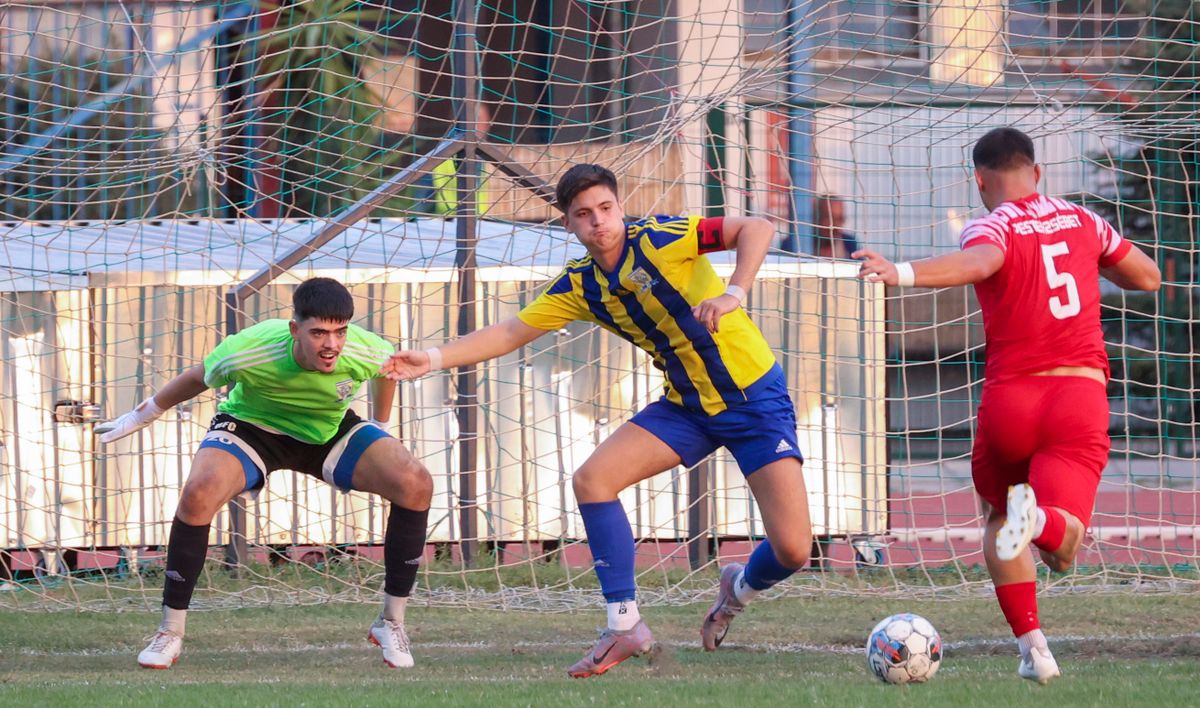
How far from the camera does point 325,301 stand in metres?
5.43

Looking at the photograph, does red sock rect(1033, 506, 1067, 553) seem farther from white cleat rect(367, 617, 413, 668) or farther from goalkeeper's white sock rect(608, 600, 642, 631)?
white cleat rect(367, 617, 413, 668)

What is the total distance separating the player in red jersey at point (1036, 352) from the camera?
4523 millimetres

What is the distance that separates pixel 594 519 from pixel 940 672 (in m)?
1.36

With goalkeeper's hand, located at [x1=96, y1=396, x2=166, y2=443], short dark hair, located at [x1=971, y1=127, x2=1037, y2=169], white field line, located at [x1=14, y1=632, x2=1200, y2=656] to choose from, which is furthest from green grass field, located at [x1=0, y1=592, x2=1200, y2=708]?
short dark hair, located at [x1=971, y1=127, x2=1037, y2=169]

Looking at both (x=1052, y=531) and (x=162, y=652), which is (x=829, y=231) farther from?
(x=1052, y=531)

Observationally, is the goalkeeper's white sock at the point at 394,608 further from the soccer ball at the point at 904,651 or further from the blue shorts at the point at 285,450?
the soccer ball at the point at 904,651

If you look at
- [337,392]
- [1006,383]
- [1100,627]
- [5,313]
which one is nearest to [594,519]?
[337,392]

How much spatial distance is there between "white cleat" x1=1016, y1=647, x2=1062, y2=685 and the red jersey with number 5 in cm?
90

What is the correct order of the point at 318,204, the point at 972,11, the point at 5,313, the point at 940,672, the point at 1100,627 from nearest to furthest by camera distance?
the point at 940,672
the point at 1100,627
the point at 972,11
the point at 5,313
the point at 318,204

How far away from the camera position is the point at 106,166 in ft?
25.5

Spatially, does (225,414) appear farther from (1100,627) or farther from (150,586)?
(1100,627)

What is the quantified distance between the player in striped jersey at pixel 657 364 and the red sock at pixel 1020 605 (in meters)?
0.94

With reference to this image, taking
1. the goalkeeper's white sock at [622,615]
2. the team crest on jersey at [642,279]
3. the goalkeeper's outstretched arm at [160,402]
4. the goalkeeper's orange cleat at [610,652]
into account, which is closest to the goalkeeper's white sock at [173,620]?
the goalkeeper's outstretched arm at [160,402]

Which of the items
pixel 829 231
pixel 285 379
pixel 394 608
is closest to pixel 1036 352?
pixel 394 608
